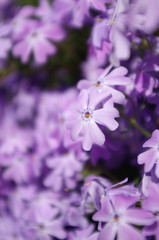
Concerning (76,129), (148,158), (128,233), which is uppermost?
(76,129)

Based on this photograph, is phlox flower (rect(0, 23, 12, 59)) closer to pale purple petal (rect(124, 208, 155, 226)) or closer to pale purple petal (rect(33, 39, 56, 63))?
pale purple petal (rect(33, 39, 56, 63))

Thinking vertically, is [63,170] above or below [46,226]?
above

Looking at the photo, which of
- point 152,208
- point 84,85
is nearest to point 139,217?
point 152,208

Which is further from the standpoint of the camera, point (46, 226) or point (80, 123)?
point (46, 226)

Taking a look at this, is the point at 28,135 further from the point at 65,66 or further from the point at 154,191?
the point at 154,191

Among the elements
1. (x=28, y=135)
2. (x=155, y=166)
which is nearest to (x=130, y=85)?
(x=155, y=166)

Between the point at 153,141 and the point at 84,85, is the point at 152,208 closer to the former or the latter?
the point at 153,141
